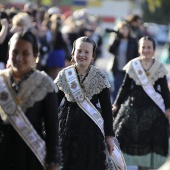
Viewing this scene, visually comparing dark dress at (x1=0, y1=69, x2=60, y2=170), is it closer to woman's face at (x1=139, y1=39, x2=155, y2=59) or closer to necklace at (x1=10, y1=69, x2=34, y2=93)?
necklace at (x1=10, y1=69, x2=34, y2=93)

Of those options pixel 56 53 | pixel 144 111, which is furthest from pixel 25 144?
pixel 56 53

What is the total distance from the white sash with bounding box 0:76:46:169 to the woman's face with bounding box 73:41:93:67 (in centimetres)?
164

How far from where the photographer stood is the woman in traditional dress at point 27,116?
4680 millimetres

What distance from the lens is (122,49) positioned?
12.5 m

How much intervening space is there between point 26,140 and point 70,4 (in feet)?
114

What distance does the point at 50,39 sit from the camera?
1418 cm

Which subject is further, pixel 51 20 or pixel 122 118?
pixel 51 20

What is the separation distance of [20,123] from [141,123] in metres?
3.91

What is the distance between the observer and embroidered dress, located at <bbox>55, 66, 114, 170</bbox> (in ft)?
20.2

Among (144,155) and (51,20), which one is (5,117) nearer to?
(144,155)

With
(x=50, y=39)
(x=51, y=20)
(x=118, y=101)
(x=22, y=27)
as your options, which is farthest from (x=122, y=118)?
(x=51, y=20)

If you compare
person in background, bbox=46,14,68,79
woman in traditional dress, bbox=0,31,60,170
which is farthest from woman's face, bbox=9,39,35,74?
person in background, bbox=46,14,68,79

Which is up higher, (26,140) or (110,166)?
(26,140)

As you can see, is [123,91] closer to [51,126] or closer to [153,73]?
[153,73]
